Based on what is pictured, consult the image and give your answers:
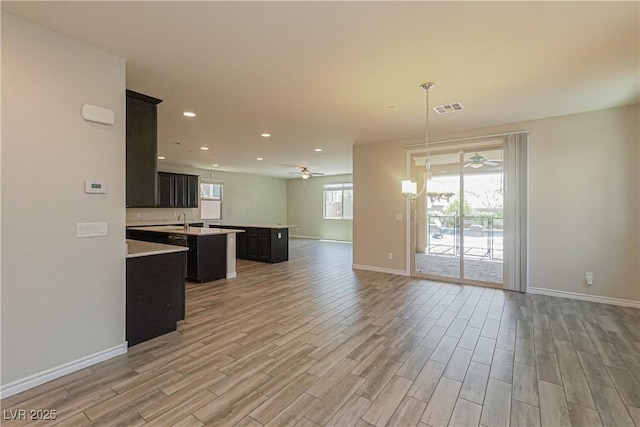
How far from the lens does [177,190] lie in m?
8.98

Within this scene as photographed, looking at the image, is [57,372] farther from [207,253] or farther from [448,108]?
[448,108]

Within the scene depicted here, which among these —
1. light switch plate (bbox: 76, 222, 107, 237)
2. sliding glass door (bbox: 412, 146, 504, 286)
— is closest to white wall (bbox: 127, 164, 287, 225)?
light switch plate (bbox: 76, 222, 107, 237)

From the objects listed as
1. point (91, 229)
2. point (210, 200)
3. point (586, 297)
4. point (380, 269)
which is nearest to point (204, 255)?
point (91, 229)

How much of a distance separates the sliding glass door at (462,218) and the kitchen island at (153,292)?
3.93 m

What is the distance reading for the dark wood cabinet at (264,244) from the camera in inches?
282

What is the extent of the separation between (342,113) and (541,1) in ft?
8.34

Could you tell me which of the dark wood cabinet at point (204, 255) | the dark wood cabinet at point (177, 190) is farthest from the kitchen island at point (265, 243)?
the dark wood cabinet at point (177, 190)

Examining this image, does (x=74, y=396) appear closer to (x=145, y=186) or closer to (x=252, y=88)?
(x=145, y=186)

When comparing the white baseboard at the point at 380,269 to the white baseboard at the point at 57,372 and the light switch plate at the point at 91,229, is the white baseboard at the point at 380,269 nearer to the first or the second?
the white baseboard at the point at 57,372

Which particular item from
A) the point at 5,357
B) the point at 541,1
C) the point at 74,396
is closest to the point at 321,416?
the point at 74,396

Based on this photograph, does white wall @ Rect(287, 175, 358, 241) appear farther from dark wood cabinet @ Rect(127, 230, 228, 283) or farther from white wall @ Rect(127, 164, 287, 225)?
dark wood cabinet @ Rect(127, 230, 228, 283)

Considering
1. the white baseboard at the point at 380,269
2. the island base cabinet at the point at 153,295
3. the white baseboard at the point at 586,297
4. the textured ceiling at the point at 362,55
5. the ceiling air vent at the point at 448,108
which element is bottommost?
the white baseboard at the point at 586,297

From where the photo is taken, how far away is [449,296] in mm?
4426

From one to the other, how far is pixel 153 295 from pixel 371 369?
7.33ft
